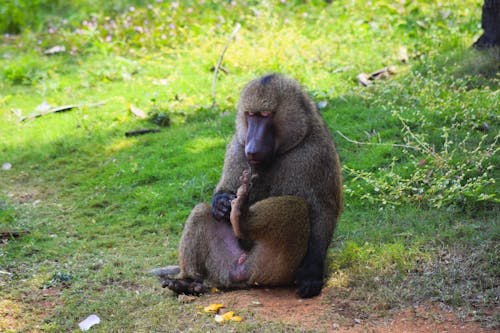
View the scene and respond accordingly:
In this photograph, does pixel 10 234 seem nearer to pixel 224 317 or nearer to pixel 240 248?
pixel 240 248

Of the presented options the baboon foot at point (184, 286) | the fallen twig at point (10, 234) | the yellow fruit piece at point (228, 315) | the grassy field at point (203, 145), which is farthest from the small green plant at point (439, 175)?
the fallen twig at point (10, 234)

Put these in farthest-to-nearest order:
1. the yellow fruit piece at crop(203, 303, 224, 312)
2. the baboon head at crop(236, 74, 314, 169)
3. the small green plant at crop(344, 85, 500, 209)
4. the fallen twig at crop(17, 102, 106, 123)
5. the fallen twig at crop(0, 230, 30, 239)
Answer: the fallen twig at crop(17, 102, 106, 123) → the fallen twig at crop(0, 230, 30, 239) → the small green plant at crop(344, 85, 500, 209) → the baboon head at crop(236, 74, 314, 169) → the yellow fruit piece at crop(203, 303, 224, 312)

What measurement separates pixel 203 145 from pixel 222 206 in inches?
133

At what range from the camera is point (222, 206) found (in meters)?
5.32

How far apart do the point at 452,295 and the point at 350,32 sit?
7.71 m

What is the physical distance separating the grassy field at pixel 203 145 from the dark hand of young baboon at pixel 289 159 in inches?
13.3

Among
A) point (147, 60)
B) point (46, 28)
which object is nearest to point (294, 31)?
point (147, 60)

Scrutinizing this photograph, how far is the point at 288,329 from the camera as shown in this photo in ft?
14.5

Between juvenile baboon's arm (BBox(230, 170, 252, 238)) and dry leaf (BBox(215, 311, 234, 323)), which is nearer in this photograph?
dry leaf (BBox(215, 311, 234, 323))

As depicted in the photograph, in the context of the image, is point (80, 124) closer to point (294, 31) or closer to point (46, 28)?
point (294, 31)

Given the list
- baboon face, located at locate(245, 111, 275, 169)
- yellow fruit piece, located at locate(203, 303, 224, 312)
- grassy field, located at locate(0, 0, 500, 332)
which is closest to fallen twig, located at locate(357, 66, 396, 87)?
grassy field, located at locate(0, 0, 500, 332)

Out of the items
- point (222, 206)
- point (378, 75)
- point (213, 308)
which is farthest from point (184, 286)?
point (378, 75)

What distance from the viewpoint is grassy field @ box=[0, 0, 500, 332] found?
203 inches

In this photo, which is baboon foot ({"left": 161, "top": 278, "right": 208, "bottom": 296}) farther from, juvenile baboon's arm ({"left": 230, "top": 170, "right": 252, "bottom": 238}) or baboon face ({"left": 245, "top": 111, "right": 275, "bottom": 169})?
baboon face ({"left": 245, "top": 111, "right": 275, "bottom": 169})
